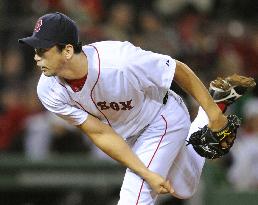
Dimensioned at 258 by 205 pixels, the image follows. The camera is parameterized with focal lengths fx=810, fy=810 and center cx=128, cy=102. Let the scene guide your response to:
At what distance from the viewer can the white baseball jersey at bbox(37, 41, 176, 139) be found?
4.75 meters

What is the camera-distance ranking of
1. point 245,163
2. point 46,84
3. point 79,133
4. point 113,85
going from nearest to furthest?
point 113,85, point 46,84, point 245,163, point 79,133

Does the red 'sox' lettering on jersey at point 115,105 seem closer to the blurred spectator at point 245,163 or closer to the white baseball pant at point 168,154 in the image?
the white baseball pant at point 168,154

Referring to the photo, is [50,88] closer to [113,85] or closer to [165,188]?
[113,85]

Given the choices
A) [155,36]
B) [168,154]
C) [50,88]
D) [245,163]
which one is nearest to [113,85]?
[50,88]

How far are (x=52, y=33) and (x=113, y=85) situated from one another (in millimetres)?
502

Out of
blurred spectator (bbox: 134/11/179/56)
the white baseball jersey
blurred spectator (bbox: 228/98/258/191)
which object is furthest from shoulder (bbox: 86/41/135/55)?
blurred spectator (bbox: 134/11/179/56)

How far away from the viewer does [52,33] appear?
455cm

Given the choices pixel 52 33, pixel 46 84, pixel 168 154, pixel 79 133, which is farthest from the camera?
pixel 79 133

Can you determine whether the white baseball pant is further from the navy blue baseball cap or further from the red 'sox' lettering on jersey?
the navy blue baseball cap

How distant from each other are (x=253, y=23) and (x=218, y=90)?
17.6 feet

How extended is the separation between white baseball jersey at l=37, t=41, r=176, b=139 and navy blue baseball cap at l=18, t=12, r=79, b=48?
9.2 inches

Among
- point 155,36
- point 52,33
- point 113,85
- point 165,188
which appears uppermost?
point 52,33

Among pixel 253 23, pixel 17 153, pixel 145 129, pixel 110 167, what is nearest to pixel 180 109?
pixel 145 129

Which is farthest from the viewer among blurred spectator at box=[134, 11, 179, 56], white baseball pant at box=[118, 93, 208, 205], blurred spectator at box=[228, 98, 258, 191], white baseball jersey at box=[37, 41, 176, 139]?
blurred spectator at box=[134, 11, 179, 56]
